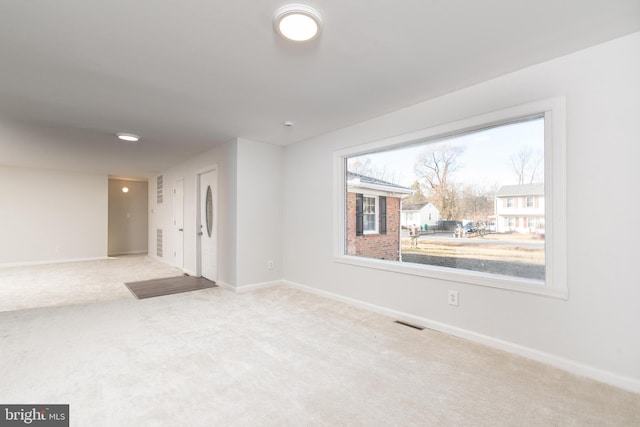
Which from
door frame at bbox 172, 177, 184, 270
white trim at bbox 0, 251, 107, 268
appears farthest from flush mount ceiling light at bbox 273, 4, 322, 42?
white trim at bbox 0, 251, 107, 268

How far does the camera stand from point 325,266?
421 cm

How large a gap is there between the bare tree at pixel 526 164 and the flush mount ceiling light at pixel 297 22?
2.02 m

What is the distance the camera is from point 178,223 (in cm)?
645

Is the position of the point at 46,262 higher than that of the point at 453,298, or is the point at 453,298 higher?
the point at 453,298

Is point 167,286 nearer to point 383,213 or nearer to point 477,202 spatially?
point 383,213

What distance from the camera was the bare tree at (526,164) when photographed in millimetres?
2439

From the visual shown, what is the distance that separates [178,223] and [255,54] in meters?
5.24

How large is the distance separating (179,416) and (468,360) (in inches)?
83.5

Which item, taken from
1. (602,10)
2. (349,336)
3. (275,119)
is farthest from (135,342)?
(602,10)

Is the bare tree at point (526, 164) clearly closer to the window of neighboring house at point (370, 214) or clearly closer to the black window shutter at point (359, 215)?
the window of neighboring house at point (370, 214)

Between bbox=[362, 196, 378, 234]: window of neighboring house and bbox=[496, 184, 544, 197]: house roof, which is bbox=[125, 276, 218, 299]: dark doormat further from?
bbox=[496, 184, 544, 197]: house roof

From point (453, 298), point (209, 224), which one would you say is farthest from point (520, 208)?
point (209, 224)

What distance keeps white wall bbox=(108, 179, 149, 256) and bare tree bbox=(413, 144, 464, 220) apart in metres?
9.08

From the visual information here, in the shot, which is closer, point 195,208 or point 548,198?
point 548,198
